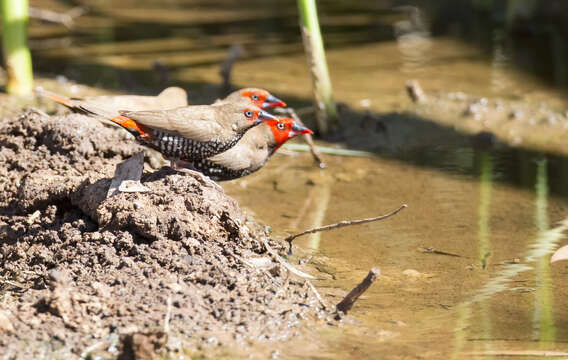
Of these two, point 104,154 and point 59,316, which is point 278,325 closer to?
point 59,316

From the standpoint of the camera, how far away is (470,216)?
16.5ft

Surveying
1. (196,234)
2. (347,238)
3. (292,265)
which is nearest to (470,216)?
(347,238)

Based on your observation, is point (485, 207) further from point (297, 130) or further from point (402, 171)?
point (297, 130)

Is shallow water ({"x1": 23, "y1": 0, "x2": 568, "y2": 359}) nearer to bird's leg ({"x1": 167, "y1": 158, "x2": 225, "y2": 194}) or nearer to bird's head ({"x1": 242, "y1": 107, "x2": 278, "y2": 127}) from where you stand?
bird's leg ({"x1": 167, "y1": 158, "x2": 225, "y2": 194})

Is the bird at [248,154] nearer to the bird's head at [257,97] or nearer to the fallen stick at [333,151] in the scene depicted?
the bird's head at [257,97]

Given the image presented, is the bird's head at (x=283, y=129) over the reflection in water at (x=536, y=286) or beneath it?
over

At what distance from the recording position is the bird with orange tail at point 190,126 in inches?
157

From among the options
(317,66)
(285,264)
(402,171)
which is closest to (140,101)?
(285,264)

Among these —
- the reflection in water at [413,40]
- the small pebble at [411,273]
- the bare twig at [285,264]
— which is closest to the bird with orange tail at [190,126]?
the bare twig at [285,264]

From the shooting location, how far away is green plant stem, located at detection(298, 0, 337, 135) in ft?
19.4

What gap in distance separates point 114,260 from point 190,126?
0.78 m

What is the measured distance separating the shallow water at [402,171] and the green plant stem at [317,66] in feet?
1.11

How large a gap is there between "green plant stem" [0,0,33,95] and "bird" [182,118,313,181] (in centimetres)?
274

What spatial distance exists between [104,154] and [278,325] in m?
1.74
